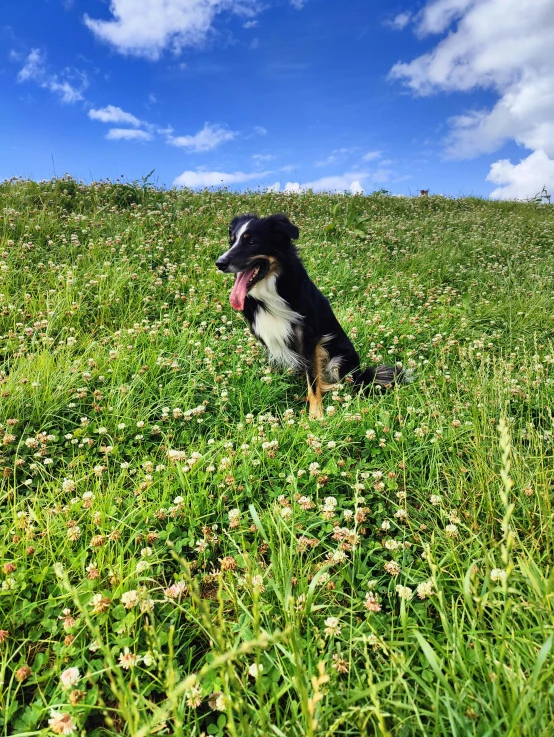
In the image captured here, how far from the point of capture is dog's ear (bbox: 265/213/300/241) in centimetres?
509

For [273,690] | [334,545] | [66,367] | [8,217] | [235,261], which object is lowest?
[273,690]

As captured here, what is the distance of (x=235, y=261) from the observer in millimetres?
5020

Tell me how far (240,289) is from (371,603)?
381 cm

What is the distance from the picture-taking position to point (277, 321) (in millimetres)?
5254

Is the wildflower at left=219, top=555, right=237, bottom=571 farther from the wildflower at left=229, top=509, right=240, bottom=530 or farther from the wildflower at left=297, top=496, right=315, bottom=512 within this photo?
the wildflower at left=297, top=496, right=315, bottom=512

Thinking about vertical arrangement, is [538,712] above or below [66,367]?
below

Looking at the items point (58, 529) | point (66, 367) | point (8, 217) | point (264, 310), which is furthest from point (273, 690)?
point (8, 217)

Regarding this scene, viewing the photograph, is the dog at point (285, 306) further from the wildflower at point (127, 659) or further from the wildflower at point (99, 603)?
the wildflower at point (127, 659)

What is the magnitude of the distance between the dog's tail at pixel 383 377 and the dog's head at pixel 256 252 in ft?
5.19

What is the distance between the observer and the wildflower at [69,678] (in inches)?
69.3

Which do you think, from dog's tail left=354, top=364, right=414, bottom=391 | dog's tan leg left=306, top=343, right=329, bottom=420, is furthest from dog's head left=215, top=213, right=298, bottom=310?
dog's tail left=354, top=364, right=414, bottom=391

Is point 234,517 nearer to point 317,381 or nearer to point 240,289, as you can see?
point 317,381

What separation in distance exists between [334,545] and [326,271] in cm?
638

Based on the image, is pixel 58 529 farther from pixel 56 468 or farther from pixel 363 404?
pixel 363 404
